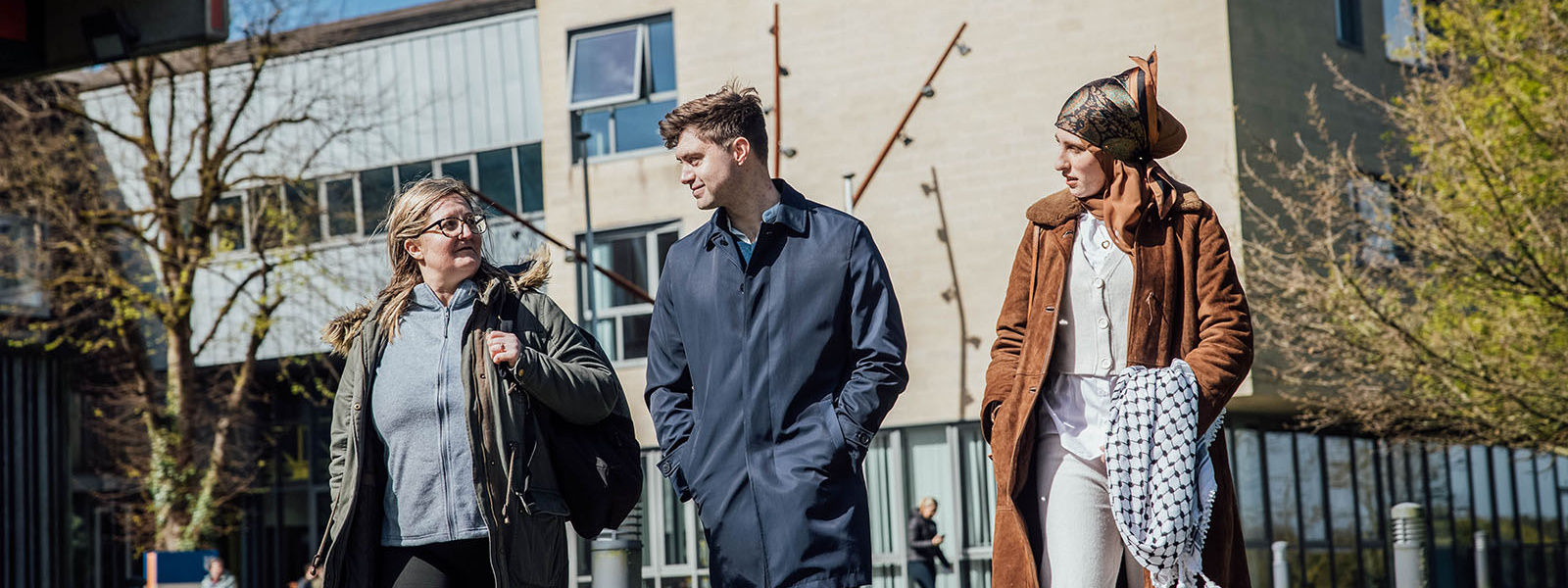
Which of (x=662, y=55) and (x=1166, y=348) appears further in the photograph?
(x=662, y=55)

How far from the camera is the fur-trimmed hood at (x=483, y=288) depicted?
5812 mm

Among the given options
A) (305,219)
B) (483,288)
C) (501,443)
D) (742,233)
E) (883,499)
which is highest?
(305,219)

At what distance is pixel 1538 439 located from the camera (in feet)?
71.1

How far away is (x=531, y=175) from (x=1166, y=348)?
27.7 meters

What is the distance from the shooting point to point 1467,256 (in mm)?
19516

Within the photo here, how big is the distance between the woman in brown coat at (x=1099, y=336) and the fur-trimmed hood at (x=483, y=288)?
4.50ft

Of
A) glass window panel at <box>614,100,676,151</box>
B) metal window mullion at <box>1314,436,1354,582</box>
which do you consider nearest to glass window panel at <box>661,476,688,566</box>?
glass window panel at <box>614,100,676,151</box>

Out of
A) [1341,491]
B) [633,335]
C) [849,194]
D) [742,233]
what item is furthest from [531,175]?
[742,233]

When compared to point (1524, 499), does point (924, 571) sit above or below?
above

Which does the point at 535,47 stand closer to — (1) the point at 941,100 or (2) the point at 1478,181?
(1) the point at 941,100

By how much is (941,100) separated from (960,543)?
234 inches

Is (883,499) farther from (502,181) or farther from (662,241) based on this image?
(502,181)

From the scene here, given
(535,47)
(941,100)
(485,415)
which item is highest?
(535,47)

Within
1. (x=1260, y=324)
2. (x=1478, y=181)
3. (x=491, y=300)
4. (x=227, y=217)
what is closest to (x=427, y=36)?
(x=227, y=217)
